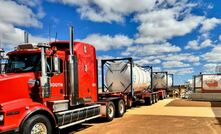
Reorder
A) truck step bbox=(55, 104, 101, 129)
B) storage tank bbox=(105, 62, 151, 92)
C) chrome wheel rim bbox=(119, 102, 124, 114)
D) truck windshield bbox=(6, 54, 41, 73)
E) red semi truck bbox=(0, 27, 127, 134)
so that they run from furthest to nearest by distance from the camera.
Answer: storage tank bbox=(105, 62, 151, 92)
chrome wheel rim bbox=(119, 102, 124, 114)
truck step bbox=(55, 104, 101, 129)
truck windshield bbox=(6, 54, 41, 73)
red semi truck bbox=(0, 27, 127, 134)

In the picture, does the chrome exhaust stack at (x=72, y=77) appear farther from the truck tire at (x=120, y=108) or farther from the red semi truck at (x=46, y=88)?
the truck tire at (x=120, y=108)

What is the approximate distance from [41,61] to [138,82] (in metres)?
13.6

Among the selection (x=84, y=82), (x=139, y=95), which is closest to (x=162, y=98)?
(x=139, y=95)


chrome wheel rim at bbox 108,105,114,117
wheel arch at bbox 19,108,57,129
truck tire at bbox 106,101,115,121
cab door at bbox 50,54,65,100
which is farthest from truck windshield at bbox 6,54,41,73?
chrome wheel rim at bbox 108,105,114,117

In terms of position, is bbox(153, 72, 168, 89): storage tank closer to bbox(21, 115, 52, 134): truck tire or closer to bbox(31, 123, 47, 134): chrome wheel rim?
bbox(21, 115, 52, 134): truck tire

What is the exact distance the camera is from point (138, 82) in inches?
915

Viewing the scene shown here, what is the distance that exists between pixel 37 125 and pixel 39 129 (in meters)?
0.15

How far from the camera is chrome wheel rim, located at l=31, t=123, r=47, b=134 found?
9.61 meters

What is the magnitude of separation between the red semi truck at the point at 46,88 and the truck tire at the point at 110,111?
1562 mm

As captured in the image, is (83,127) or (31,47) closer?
(31,47)

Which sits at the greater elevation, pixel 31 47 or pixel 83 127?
pixel 31 47

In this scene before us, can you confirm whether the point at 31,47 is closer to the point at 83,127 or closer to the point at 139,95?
the point at 83,127

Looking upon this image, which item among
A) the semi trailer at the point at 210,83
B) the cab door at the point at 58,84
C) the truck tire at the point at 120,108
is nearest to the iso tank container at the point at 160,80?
the semi trailer at the point at 210,83

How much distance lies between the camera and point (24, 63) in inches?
425
